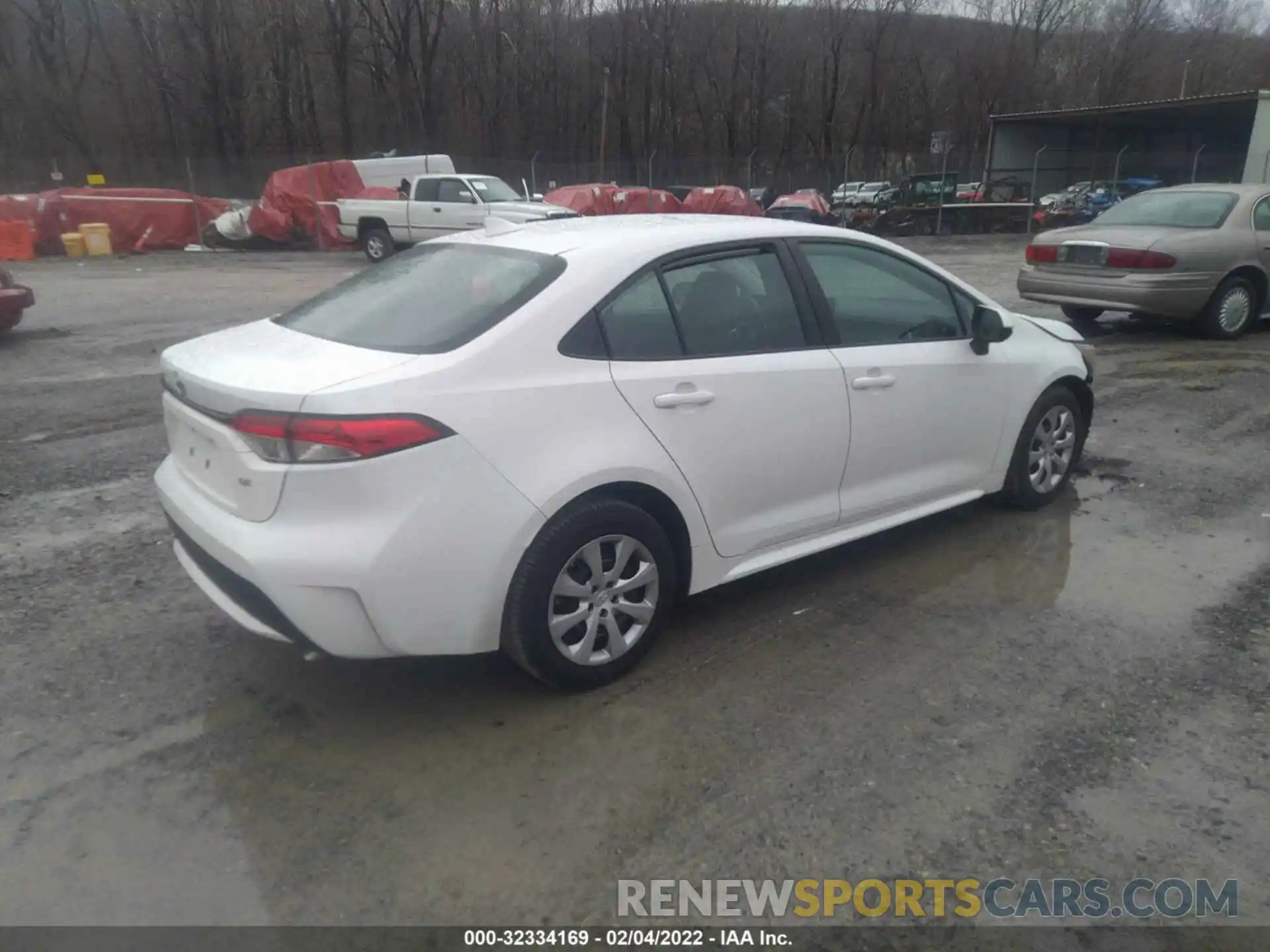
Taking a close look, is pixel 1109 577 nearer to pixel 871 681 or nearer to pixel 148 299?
pixel 871 681

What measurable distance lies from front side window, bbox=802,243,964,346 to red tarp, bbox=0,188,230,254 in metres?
22.3

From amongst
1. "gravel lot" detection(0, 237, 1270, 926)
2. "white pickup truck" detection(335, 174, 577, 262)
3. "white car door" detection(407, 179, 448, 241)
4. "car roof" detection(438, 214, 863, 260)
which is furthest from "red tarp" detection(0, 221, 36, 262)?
"car roof" detection(438, 214, 863, 260)

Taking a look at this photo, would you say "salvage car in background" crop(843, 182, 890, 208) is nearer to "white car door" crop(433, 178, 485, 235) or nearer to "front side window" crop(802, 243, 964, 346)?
"white car door" crop(433, 178, 485, 235)

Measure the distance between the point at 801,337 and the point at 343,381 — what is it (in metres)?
1.89

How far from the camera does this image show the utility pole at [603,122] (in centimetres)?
4168

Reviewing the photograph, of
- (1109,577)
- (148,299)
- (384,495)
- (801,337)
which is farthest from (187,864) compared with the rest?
(148,299)

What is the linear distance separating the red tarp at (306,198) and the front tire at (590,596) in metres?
21.1

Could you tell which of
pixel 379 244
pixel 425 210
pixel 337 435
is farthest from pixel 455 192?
pixel 337 435

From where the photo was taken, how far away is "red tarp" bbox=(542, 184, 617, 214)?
24.3 metres

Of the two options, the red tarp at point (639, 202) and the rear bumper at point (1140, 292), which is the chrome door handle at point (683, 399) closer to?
the rear bumper at point (1140, 292)

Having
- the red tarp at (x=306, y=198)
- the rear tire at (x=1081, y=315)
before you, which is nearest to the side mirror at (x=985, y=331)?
the rear tire at (x=1081, y=315)

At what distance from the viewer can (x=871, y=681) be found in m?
3.61

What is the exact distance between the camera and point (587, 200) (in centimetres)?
2452

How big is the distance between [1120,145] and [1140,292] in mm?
29723
